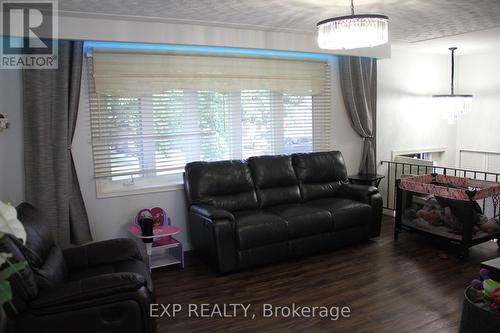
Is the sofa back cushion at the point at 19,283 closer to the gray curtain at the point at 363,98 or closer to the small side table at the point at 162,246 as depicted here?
the small side table at the point at 162,246

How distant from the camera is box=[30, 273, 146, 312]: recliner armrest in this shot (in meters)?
2.17

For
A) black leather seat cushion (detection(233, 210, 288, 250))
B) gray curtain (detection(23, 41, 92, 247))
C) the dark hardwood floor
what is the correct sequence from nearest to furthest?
the dark hardwood floor
gray curtain (detection(23, 41, 92, 247))
black leather seat cushion (detection(233, 210, 288, 250))

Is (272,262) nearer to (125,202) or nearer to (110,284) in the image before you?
Result: (125,202)

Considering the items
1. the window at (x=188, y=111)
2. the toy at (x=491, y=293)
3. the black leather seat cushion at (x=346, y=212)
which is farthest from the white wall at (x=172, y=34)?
the toy at (x=491, y=293)

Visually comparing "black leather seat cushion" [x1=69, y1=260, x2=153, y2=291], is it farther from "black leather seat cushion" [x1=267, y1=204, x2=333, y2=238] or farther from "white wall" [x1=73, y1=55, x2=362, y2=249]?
"black leather seat cushion" [x1=267, y1=204, x2=333, y2=238]

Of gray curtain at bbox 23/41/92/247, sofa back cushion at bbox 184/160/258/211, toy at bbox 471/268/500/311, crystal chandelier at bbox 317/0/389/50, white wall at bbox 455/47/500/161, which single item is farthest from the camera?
white wall at bbox 455/47/500/161

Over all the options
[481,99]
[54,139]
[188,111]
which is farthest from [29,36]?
[481,99]

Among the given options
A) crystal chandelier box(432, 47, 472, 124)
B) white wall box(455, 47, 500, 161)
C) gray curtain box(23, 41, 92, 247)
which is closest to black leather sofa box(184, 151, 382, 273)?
gray curtain box(23, 41, 92, 247)

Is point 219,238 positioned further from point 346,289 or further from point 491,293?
point 491,293

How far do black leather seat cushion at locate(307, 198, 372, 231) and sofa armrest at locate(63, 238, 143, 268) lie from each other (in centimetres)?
214

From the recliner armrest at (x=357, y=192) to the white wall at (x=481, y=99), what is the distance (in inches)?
123

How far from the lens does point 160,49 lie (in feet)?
13.8

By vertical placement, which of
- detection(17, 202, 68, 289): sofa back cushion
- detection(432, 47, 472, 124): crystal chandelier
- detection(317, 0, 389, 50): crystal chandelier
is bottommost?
detection(17, 202, 68, 289): sofa back cushion

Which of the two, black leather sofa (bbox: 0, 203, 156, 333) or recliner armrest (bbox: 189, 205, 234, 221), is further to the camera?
recliner armrest (bbox: 189, 205, 234, 221)
